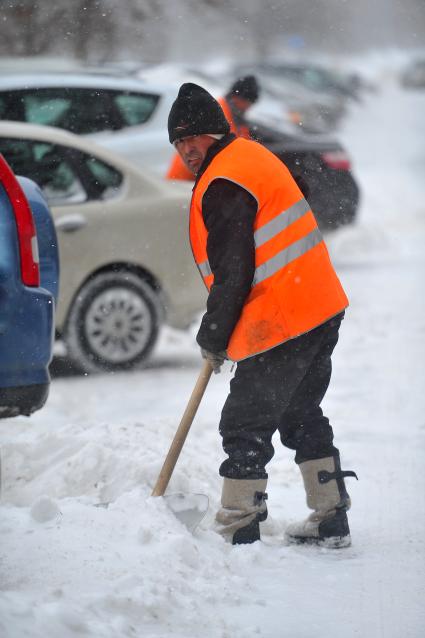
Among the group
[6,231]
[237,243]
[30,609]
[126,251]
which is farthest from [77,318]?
[30,609]

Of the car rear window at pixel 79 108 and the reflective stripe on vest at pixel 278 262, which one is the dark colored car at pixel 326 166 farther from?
the reflective stripe on vest at pixel 278 262

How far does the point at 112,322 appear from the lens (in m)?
7.44

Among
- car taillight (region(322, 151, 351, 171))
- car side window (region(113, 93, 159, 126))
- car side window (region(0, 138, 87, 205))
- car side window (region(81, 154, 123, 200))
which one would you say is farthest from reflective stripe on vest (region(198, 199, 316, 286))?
car taillight (region(322, 151, 351, 171))

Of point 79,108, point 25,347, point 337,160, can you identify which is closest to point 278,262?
point 25,347

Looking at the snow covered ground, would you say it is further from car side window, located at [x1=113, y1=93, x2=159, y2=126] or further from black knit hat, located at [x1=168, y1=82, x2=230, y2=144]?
car side window, located at [x1=113, y1=93, x2=159, y2=126]

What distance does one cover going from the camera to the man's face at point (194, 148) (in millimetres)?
4102

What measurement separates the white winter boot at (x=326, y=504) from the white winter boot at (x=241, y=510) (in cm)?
22

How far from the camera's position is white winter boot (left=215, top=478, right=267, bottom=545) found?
4.15m

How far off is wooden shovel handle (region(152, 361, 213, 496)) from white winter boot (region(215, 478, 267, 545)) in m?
0.22

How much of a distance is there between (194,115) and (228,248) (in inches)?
19.6

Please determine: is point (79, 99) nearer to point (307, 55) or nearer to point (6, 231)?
point (6, 231)

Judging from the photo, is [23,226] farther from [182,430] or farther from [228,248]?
[182,430]

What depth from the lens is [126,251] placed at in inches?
291

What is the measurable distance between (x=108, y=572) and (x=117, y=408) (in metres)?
3.19
